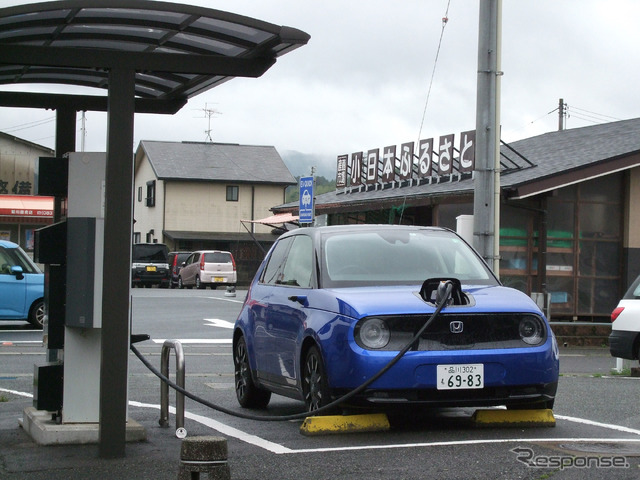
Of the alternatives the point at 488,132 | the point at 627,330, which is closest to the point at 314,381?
the point at 488,132

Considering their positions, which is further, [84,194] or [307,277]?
[307,277]

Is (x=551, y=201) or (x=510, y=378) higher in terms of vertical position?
(x=551, y=201)

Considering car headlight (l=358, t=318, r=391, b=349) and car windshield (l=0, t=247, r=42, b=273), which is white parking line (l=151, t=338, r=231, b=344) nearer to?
car windshield (l=0, t=247, r=42, b=273)

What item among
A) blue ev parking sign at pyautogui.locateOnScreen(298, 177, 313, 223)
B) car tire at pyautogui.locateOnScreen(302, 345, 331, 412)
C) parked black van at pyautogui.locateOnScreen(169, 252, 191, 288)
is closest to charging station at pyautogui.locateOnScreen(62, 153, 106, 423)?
car tire at pyautogui.locateOnScreen(302, 345, 331, 412)

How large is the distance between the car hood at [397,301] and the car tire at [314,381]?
40 centimetres

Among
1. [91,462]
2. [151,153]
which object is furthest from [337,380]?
[151,153]

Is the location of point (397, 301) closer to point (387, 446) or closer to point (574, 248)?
point (387, 446)

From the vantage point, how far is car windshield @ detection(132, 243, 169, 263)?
46.3 m

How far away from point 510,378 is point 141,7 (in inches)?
148

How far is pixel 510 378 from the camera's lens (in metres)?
7.74

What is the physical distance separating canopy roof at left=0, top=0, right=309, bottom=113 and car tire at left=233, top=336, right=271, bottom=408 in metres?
3.40

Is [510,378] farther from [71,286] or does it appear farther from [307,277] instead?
[71,286]

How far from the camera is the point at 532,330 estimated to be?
A: 806 centimetres

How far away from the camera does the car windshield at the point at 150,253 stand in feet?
152
